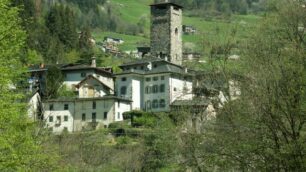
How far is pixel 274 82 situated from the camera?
1579 cm

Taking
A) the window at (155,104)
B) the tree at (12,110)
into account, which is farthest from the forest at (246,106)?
the window at (155,104)

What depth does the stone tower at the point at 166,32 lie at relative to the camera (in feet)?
276

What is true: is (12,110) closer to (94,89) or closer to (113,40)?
(94,89)

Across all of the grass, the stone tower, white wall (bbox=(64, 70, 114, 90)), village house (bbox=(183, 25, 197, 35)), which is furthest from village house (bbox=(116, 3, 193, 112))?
village house (bbox=(183, 25, 197, 35))

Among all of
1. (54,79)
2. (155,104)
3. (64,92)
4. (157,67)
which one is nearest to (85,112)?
(54,79)

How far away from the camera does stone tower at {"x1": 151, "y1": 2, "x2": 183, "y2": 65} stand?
84125 mm

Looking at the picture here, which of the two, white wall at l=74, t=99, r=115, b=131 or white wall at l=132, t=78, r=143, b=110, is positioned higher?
white wall at l=132, t=78, r=143, b=110

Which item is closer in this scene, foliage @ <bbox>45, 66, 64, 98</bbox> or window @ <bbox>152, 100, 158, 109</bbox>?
foliage @ <bbox>45, 66, 64, 98</bbox>

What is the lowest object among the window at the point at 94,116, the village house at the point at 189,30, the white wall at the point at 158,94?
the window at the point at 94,116

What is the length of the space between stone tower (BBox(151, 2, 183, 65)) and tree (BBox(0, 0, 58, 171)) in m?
64.5

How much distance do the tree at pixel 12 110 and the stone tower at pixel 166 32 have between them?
64.5 m

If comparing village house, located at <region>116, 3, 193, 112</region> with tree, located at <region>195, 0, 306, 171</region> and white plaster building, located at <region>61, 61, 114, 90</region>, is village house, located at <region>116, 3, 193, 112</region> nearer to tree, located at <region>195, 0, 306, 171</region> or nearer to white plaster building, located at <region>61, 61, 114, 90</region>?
white plaster building, located at <region>61, 61, 114, 90</region>

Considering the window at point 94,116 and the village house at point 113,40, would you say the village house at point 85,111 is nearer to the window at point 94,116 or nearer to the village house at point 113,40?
the window at point 94,116

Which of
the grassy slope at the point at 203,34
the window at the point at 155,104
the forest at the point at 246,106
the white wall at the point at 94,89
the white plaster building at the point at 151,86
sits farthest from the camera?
the white wall at the point at 94,89
